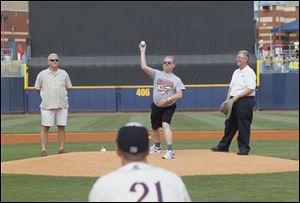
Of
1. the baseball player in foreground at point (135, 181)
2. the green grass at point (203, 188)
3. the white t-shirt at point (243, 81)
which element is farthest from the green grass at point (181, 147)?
the baseball player in foreground at point (135, 181)

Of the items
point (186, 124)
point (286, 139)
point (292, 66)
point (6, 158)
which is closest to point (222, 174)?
point (6, 158)

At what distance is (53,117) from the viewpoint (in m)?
10.6

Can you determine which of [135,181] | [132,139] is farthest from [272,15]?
[135,181]

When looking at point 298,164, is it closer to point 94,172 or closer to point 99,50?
point 94,172

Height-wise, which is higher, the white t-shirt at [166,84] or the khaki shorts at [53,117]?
the white t-shirt at [166,84]

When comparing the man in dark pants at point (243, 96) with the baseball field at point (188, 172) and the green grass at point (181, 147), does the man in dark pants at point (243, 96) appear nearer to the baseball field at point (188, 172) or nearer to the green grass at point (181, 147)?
the baseball field at point (188, 172)

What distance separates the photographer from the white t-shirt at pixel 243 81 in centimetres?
973

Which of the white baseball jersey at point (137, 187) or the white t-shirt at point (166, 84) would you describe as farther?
the white t-shirt at point (166, 84)

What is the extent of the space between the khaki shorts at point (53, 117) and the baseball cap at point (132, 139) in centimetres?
708

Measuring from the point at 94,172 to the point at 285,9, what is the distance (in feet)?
191

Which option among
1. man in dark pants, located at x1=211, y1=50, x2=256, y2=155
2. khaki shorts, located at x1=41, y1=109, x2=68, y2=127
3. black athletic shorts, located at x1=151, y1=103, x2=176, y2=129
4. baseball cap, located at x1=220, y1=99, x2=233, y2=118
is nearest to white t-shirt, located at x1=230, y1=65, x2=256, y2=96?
man in dark pants, located at x1=211, y1=50, x2=256, y2=155

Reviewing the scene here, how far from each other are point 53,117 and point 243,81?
3245mm

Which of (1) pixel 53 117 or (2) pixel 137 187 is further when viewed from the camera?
(1) pixel 53 117

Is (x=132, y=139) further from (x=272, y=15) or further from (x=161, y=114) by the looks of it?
(x=272, y=15)
